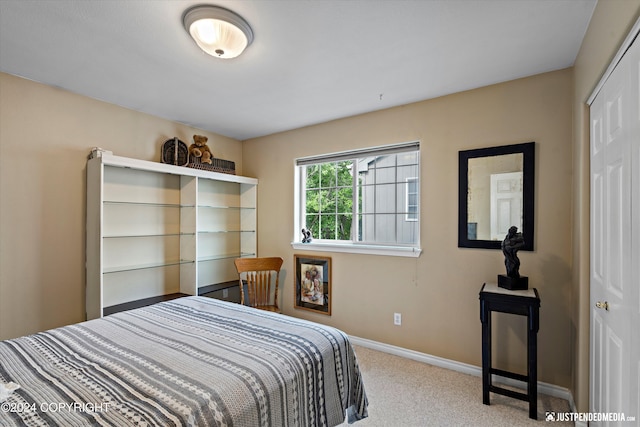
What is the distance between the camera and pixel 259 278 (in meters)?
3.55

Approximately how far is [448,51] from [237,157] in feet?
9.95

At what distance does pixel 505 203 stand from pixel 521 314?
879 millimetres

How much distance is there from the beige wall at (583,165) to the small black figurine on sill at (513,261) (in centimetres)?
32

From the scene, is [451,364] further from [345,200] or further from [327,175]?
[327,175]

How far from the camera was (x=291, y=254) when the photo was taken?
3.73 m

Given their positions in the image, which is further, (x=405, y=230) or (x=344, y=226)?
(x=344, y=226)

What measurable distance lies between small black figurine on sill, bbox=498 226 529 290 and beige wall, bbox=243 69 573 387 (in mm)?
260

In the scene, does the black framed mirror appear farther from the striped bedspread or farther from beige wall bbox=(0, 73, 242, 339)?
beige wall bbox=(0, 73, 242, 339)

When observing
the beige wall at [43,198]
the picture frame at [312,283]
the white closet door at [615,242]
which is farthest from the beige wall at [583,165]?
the beige wall at [43,198]

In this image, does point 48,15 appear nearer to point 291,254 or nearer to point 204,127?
point 204,127

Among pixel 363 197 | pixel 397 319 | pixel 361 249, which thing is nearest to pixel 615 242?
pixel 397 319

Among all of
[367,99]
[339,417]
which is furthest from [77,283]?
[367,99]

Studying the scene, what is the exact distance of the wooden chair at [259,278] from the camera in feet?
11.3

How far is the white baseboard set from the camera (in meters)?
2.24
